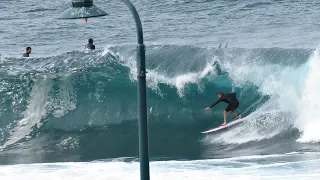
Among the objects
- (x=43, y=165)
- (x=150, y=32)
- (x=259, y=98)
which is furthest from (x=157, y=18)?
(x=43, y=165)

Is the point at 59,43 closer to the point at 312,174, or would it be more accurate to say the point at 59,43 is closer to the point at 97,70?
the point at 97,70

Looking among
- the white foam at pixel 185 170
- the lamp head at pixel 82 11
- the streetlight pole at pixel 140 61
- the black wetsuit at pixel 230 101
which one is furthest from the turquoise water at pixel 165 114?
the lamp head at pixel 82 11

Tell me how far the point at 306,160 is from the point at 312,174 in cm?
134

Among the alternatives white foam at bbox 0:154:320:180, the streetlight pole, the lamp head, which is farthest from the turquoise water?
the lamp head

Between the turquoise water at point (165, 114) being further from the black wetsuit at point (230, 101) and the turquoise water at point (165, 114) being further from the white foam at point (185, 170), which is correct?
the black wetsuit at point (230, 101)

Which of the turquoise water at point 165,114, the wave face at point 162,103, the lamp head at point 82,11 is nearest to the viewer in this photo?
the lamp head at point 82,11

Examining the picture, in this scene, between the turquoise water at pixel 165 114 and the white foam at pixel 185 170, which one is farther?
the turquoise water at pixel 165 114

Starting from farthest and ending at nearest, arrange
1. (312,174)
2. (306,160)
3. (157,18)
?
(157,18) < (306,160) < (312,174)

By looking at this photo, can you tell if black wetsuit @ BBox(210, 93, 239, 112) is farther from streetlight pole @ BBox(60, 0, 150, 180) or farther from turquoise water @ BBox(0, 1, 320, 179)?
streetlight pole @ BBox(60, 0, 150, 180)

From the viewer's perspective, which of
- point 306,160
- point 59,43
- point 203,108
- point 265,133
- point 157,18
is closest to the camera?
point 306,160

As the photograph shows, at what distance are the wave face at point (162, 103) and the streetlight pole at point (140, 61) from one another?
8745 millimetres

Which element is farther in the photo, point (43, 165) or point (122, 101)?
point (122, 101)

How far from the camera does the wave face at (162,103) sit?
817 inches

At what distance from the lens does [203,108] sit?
23.4m
